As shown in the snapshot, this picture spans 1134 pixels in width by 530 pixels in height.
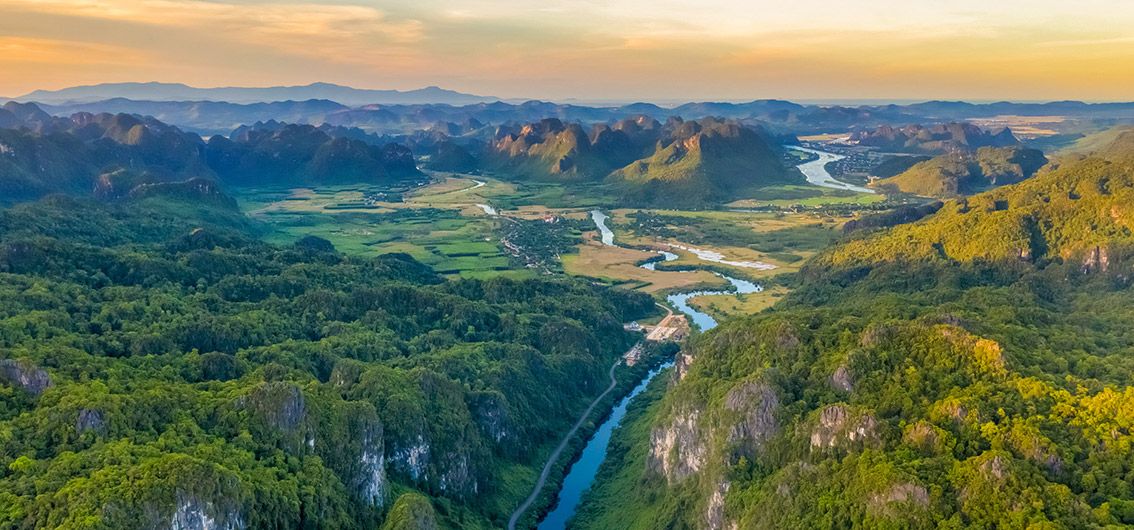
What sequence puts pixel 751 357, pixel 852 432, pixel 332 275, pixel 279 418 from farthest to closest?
1. pixel 332 275
2. pixel 751 357
3. pixel 279 418
4. pixel 852 432

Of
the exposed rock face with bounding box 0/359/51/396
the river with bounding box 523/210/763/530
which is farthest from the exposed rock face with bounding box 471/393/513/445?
the exposed rock face with bounding box 0/359/51/396

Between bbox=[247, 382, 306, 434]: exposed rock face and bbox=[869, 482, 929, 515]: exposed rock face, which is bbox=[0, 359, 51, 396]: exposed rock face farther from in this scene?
bbox=[869, 482, 929, 515]: exposed rock face

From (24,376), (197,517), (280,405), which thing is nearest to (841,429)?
(280,405)

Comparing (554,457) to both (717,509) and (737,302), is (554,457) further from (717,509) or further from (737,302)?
(737,302)

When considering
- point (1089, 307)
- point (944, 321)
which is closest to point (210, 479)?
point (944, 321)

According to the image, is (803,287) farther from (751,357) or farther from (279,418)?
(279,418)

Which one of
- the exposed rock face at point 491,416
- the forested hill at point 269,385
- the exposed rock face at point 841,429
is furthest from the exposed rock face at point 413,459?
the exposed rock face at point 841,429
